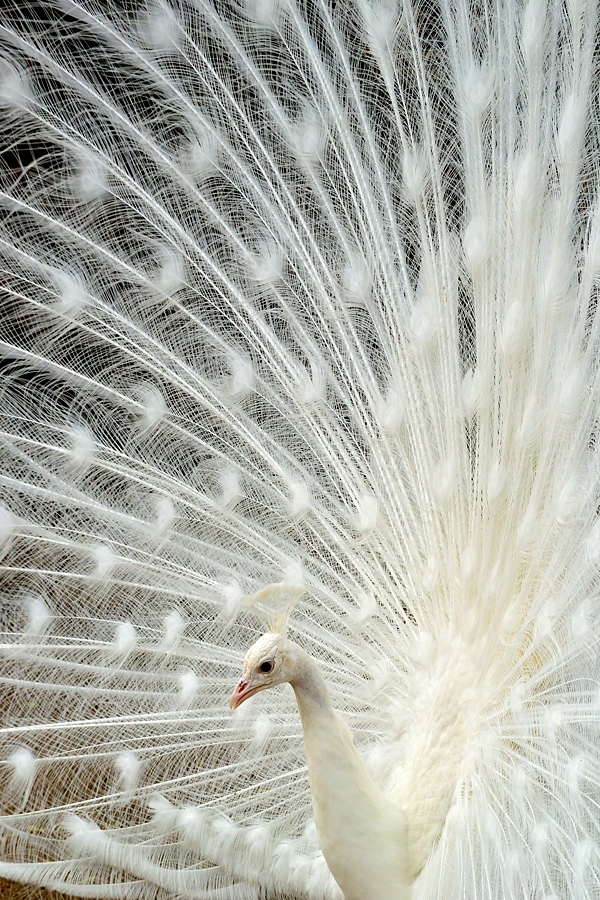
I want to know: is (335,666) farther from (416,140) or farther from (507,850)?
(416,140)

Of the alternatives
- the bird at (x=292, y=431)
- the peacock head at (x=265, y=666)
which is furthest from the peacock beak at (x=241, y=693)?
the bird at (x=292, y=431)

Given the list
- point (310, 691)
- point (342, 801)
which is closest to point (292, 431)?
point (310, 691)

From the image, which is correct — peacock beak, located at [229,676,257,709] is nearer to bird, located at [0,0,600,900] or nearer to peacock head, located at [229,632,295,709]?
peacock head, located at [229,632,295,709]

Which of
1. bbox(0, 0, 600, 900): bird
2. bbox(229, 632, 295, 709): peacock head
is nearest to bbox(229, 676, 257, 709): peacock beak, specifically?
bbox(229, 632, 295, 709): peacock head

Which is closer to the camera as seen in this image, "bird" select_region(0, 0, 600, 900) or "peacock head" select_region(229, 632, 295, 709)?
"peacock head" select_region(229, 632, 295, 709)

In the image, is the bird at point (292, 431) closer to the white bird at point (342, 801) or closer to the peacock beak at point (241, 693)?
the white bird at point (342, 801)

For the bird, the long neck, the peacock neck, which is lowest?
the long neck

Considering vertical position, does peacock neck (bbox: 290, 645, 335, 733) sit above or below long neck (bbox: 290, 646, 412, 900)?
above
